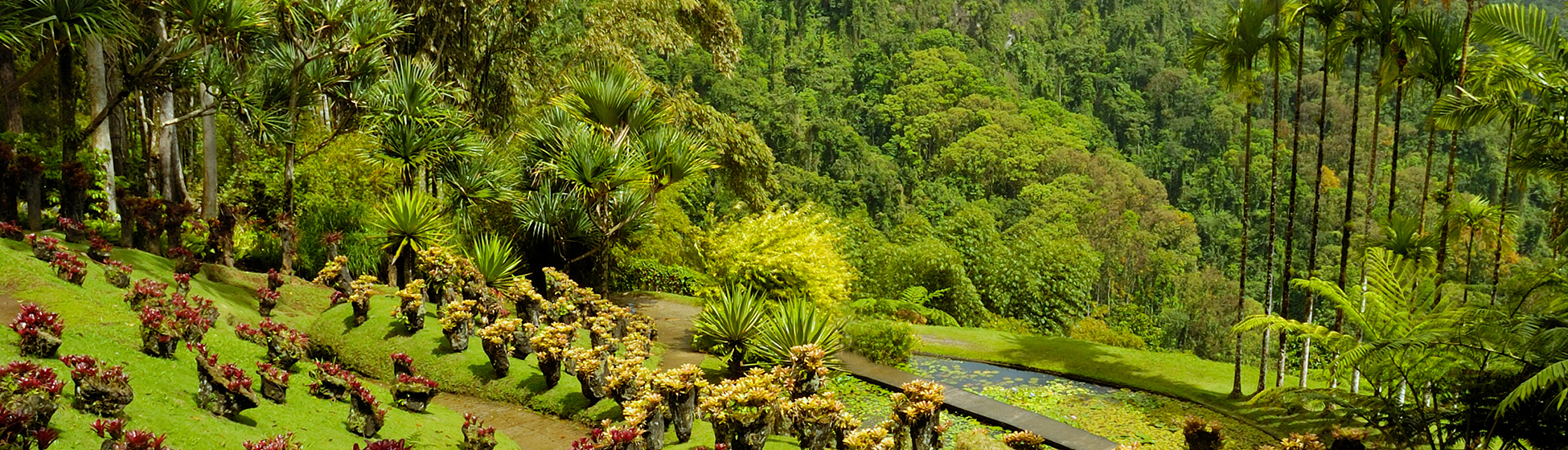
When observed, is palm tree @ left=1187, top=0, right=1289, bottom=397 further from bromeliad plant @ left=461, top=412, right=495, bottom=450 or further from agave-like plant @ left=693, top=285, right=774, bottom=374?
bromeliad plant @ left=461, top=412, right=495, bottom=450

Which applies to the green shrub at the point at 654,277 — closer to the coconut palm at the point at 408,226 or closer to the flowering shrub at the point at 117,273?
the coconut palm at the point at 408,226

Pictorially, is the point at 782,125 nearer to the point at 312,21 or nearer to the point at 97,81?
the point at 312,21

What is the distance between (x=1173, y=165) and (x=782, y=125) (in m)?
29.8

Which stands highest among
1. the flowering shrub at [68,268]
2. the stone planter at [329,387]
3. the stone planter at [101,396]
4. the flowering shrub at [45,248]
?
the flowering shrub at [45,248]

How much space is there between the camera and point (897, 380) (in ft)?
34.2

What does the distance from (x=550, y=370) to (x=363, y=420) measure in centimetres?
218

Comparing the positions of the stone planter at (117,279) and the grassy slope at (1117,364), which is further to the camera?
the grassy slope at (1117,364)

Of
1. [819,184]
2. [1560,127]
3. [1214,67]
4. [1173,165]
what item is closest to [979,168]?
[819,184]

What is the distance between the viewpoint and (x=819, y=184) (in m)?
46.8

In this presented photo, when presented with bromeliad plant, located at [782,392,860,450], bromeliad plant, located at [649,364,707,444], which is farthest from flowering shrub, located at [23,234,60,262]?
bromeliad plant, located at [782,392,860,450]

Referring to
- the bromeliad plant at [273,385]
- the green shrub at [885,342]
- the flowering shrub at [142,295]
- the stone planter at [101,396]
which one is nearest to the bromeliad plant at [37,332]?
the stone planter at [101,396]

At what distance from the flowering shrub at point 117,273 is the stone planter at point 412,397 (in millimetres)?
2727

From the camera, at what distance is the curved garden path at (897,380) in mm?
8312

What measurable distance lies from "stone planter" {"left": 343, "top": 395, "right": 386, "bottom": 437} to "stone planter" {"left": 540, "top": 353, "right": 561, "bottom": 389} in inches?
80.8
